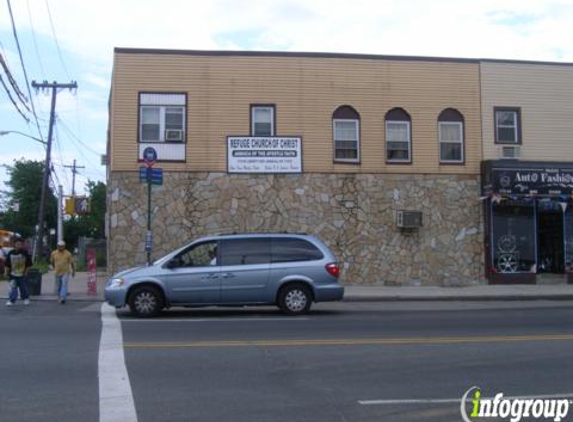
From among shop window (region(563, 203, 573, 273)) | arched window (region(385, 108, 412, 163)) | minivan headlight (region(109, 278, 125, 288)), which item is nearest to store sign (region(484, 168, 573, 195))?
shop window (region(563, 203, 573, 273))

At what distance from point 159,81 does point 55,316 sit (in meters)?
9.89

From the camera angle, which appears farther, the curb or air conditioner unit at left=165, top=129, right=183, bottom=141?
air conditioner unit at left=165, top=129, right=183, bottom=141

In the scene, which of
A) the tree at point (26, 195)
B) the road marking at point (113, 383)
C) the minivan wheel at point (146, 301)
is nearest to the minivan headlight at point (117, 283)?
the minivan wheel at point (146, 301)

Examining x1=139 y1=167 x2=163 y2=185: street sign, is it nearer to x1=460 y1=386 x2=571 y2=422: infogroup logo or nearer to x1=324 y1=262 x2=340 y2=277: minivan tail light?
x1=324 y1=262 x2=340 y2=277: minivan tail light

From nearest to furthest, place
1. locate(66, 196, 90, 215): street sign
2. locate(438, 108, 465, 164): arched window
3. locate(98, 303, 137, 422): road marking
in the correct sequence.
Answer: locate(98, 303, 137, 422): road marking
locate(438, 108, 465, 164): arched window
locate(66, 196, 90, 215): street sign

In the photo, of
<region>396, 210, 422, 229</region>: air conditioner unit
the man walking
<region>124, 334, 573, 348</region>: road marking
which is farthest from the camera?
<region>396, 210, 422, 229</region>: air conditioner unit

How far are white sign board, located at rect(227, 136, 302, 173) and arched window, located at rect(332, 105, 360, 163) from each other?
4.23ft

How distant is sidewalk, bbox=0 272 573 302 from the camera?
1945cm

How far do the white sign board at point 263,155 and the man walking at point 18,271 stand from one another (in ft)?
23.2

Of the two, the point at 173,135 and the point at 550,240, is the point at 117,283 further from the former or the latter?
the point at 550,240

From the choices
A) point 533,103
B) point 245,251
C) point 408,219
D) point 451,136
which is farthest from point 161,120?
point 533,103

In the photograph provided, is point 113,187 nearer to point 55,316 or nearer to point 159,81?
point 159,81

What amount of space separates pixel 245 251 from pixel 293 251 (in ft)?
3.36

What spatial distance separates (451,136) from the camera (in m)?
23.6
